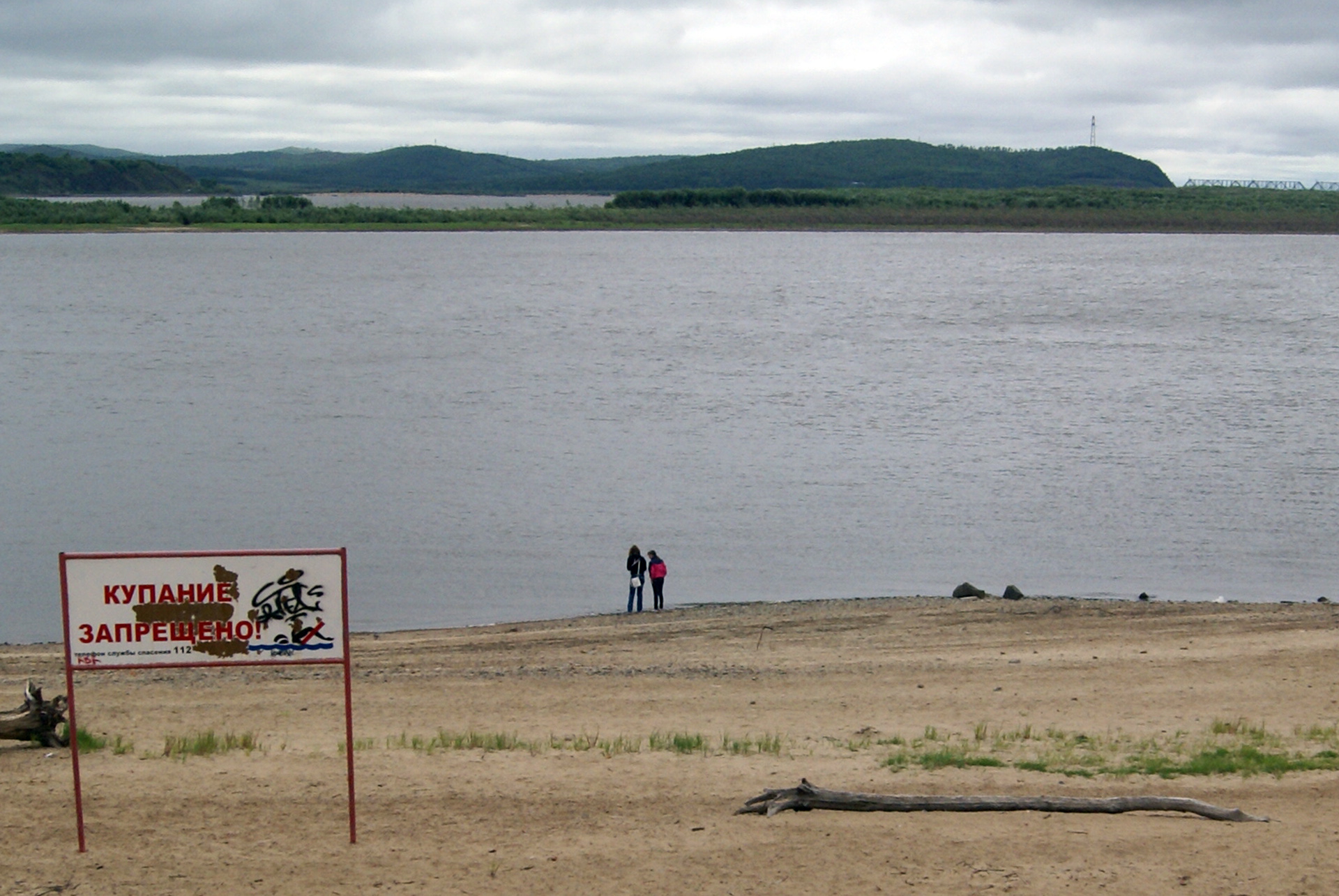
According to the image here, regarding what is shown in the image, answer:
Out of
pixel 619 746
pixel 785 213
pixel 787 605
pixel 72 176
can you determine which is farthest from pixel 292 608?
pixel 72 176

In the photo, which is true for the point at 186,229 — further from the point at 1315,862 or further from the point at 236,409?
the point at 1315,862

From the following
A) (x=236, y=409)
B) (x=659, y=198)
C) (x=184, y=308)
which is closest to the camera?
(x=236, y=409)

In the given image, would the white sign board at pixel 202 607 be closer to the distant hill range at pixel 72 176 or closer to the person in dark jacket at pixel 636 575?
the person in dark jacket at pixel 636 575

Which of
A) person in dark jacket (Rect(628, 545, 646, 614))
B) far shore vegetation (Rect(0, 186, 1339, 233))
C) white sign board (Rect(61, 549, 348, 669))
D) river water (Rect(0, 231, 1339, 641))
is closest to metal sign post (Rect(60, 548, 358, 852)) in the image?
white sign board (Rect(61, 549, 348, 669))

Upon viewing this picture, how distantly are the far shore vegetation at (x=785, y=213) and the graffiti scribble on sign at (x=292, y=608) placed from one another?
12357 centimetres

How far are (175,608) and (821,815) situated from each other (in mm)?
3984

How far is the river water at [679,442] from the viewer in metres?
22.7

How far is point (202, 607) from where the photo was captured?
23.8ft

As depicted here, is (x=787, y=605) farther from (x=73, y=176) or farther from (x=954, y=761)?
(x=73, y=176)

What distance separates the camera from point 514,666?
14.7 metres

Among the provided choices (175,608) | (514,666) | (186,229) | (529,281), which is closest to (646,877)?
(175,608)

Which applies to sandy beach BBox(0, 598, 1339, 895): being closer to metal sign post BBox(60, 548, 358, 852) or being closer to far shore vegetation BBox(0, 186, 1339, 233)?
metal sign post BBox(60, 548, 358, 852)

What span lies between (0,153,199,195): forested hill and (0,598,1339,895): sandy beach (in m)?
164

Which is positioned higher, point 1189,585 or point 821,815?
point 821,815
